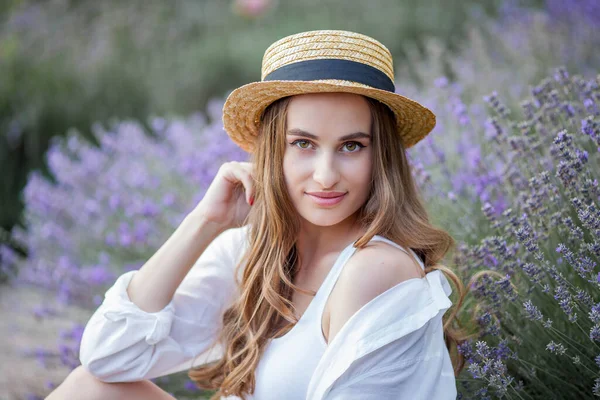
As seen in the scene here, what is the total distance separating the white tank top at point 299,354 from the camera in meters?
1.76

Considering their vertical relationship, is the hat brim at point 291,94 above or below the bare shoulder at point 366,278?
above

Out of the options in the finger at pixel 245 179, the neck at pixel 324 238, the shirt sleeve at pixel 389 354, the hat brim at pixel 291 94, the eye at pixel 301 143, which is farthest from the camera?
the finger at pixel 245 179

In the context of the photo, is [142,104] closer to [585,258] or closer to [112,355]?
[112,355]

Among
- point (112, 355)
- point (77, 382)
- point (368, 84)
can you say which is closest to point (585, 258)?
point (368, 84)

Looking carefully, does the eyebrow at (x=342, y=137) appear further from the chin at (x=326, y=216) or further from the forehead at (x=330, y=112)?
the chin at (x=326, y=216)

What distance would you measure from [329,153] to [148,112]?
5.17m

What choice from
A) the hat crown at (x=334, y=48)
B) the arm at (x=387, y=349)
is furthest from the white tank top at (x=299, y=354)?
the hat crown at (x=334, y=48)

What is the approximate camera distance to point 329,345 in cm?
160

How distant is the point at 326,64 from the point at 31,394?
2.29 m

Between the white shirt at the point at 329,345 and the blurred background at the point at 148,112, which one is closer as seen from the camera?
the white shirt at the point at 329,345

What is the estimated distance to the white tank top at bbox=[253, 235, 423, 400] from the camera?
5.78ft

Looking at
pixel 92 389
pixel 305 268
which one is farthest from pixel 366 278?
pixel 92 389

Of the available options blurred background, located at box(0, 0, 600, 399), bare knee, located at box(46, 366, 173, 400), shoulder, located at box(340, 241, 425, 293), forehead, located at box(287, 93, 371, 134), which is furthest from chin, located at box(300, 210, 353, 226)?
bare knee, located at box(46, 366, 173, 400)

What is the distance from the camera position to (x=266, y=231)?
198 cm
